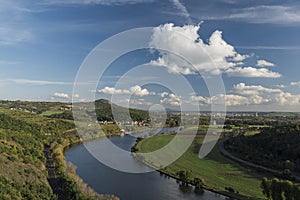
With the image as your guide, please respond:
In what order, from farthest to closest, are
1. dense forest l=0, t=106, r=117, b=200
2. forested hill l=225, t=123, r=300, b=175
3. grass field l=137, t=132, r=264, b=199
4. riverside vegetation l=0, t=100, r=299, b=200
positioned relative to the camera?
→ forested hill l=225, t=123, r=300, b=175 < grass field l=137, t=132, r=264, b=199 < riverside vegetation l=0, t=100, r=299, b=200 < dense forest l=0, t=106, r=117, b=200

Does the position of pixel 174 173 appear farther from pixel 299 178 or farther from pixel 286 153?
pixel 286 153

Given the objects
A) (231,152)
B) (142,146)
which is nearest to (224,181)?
(231,152)

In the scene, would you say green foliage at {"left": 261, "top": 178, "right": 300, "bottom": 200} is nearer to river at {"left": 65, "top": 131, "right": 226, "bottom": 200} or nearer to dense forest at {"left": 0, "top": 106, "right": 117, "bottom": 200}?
river at {"left": 65, "top": 131, "right": 226, "bottom": 200}

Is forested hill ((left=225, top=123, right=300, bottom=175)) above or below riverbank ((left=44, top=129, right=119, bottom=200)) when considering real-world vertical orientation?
above

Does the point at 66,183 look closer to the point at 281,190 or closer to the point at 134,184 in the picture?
the point at 134,184

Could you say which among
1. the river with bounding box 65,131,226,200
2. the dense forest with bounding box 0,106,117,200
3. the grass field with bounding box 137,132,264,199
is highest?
the dense forest with bounding box 0,106,117,200

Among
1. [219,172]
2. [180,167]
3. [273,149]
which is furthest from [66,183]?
[273,149]

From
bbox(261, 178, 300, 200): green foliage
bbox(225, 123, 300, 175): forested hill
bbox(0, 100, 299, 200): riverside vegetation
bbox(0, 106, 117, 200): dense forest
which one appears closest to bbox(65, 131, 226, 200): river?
bbox(0, 100, 299, 200): riverside vegetation

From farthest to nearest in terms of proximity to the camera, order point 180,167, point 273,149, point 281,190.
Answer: point 273,149
point 180,167
point 281,190
